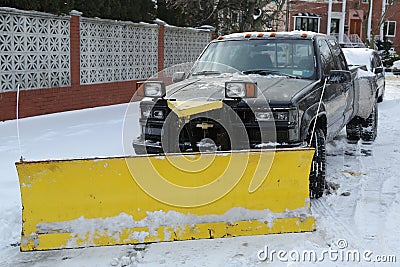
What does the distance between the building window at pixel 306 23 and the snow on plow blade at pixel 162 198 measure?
38322mm

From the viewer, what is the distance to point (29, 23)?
9.87 meters

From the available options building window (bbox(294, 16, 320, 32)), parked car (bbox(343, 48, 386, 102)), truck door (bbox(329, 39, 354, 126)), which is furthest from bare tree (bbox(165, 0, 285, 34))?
building window (bbox(294, 16, 320, 32))

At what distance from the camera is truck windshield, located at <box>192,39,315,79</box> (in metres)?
6.15

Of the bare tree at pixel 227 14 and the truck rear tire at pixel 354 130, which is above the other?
the bare tree at pixel 227 14

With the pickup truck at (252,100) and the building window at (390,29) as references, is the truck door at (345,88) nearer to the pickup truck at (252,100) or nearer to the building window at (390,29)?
the pickup truck at (252,100)

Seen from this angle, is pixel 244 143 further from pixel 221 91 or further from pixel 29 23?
pixel 29 23

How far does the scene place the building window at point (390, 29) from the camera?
4378 centimetres

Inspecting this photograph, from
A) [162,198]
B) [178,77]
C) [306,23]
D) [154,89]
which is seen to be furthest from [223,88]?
[306,23]

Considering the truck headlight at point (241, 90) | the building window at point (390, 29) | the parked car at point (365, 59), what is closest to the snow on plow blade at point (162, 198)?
the truck headlight at point (241, 90)

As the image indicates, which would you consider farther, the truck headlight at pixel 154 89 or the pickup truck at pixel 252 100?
the truck headlight at pixel 154 89

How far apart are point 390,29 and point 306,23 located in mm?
8076

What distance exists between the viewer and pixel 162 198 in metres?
4.46

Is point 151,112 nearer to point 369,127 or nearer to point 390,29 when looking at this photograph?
point 369,127

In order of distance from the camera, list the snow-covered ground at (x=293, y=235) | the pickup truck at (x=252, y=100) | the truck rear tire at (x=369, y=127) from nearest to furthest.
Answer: the snow-covered ground at (x=293, y=235) < the pickup truck at (x=252, y=100) < the truck rear tire at (x=369, y=127)
